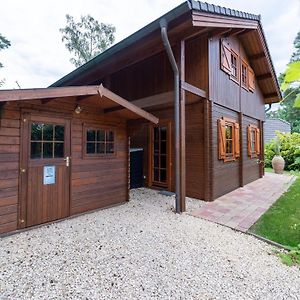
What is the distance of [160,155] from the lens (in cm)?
692

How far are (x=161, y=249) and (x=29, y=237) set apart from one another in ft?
6.60

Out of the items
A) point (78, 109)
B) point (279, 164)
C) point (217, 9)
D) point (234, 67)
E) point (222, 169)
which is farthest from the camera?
point (279, 164)

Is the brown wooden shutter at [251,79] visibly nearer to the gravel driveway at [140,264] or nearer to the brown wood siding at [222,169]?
the brown wood siding at [222,169]

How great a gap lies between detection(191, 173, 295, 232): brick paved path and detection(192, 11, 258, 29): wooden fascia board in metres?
3.79

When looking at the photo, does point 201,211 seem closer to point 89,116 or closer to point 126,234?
point 126,234

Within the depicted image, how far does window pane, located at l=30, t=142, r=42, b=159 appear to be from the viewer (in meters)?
3.67

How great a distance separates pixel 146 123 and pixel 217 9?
288 centimetres

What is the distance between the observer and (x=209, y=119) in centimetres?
573

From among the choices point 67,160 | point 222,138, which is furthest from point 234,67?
point 67,160

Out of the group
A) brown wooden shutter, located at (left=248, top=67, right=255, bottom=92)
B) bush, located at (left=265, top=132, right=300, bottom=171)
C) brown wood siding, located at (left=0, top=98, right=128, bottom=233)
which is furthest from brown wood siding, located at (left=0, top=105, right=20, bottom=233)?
bush, located at (left=265, top=132, right=300, bottom=171)

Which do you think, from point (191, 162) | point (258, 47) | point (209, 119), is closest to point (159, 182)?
point (191, 162)

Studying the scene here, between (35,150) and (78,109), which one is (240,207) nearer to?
(78,109)

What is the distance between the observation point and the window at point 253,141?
8508 millimetres

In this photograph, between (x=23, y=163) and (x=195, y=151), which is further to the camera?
(x=195, y=151)
